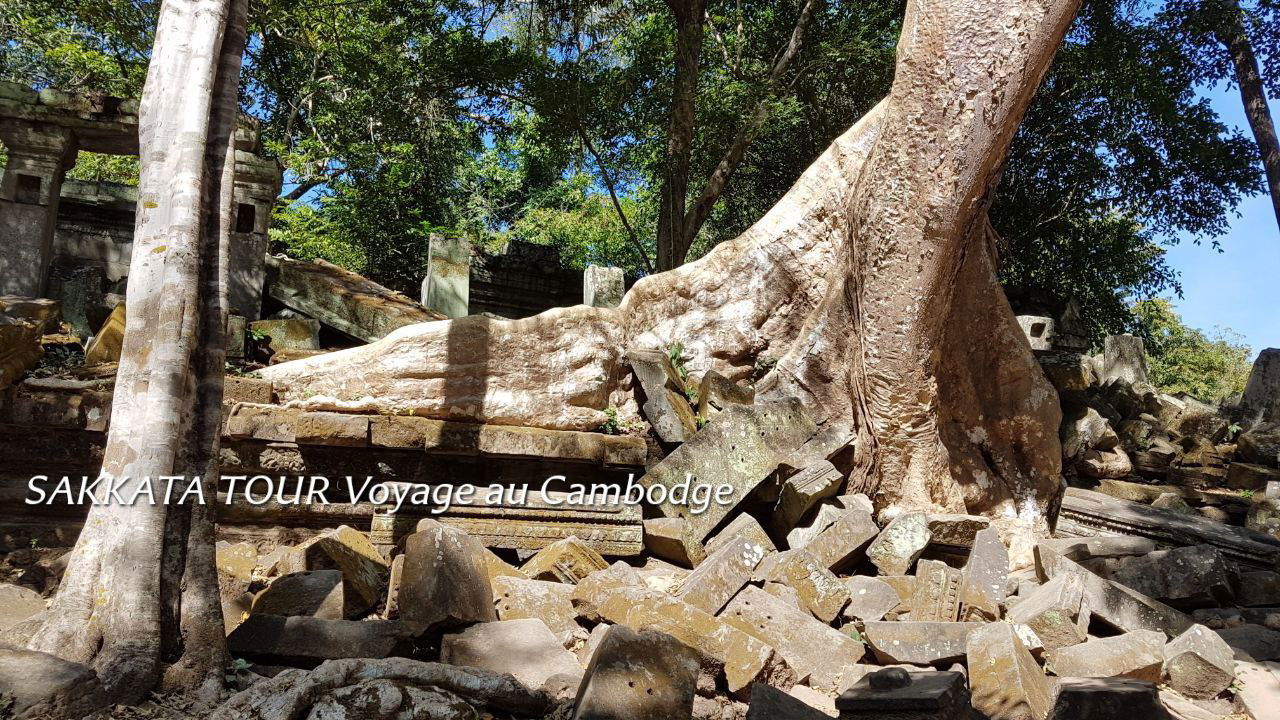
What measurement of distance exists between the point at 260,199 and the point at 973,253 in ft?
17.1

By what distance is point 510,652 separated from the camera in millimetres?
2855

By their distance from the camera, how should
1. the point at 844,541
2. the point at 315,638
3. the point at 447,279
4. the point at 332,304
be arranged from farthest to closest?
the point at 447,279 < the point at 332,304 < the point at 844,541 < the point at 315,638

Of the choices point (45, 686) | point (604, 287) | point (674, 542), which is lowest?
point (45, 686)

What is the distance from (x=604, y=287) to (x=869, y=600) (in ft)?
12.9

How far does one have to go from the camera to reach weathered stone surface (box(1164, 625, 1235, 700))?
330 cm

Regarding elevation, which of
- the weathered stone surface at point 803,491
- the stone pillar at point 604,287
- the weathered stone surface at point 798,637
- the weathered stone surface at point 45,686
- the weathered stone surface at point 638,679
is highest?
the stone pillar at point 604,287

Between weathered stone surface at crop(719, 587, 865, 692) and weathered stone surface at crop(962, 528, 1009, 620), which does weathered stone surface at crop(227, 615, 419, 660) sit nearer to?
weathered stone surface at crop(719, 587, 865, 692)

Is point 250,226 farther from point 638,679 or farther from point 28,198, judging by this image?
point 638,679

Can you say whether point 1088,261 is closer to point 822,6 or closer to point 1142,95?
point 1142,95

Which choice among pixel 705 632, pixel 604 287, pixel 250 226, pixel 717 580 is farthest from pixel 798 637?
pixel 250 226

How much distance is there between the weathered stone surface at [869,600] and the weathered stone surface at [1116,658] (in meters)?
0.71

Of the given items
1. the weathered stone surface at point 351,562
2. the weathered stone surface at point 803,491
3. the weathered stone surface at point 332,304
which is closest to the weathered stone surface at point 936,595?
the weathered stone surface at point 803,491

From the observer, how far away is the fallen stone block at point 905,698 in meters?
2.59

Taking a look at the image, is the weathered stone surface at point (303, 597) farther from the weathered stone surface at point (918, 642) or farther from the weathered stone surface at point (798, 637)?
the weathered stone surface at point (918, 642)
